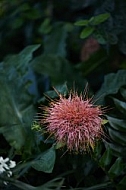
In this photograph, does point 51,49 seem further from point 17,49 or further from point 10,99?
point 10,99

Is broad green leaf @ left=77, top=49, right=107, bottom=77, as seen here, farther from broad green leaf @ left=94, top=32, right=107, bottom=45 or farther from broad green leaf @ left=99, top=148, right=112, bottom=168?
broad green leaf @ left=99, top=148, right=112, bottom=168

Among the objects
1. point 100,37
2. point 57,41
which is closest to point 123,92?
point 100,37

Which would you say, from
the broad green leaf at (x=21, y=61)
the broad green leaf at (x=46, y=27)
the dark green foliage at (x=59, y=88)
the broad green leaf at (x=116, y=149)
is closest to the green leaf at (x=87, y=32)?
the dark green foliage at (x=59, y=88)

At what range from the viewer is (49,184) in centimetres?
79

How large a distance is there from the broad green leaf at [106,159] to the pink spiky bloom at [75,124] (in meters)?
0.04

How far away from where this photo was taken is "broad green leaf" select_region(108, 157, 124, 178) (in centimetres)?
92

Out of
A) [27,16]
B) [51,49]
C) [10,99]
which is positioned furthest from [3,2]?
[10,99]

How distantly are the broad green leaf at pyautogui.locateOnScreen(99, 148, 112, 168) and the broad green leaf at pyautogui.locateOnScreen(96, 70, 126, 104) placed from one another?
0.53 ft

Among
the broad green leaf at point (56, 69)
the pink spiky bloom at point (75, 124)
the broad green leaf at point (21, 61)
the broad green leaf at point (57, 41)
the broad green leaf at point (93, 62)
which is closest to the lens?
the pink spiky bloom at point (75, 124)

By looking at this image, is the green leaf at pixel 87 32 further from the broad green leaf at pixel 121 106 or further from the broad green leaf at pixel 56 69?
the broad green leaf at pixel 121 106

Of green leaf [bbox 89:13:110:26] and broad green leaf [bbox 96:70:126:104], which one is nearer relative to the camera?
broad green leaf [bbox 96:70:126:104]

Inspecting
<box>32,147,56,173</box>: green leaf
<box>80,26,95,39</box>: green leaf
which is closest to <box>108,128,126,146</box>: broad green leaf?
<box>32,147,56,173</box>: green leaf

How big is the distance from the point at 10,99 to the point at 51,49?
0.53 m

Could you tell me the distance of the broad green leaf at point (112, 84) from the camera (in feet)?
3.57
